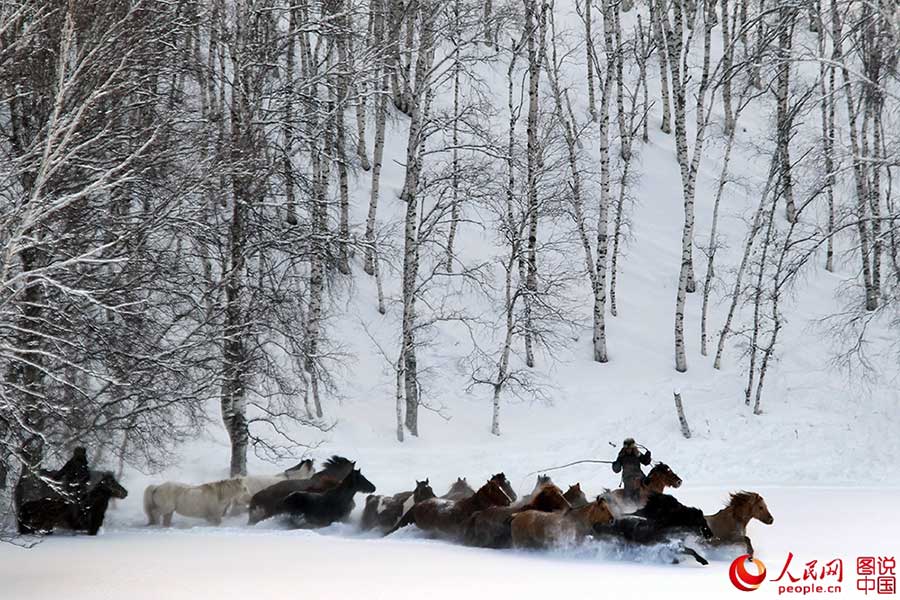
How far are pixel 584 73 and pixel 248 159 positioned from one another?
28604 mm

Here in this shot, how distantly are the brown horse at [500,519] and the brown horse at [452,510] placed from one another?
27 cm

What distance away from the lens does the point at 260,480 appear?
14258mm

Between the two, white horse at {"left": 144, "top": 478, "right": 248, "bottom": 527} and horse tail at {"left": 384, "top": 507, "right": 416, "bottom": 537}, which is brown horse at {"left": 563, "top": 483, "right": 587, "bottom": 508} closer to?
horse tail at {"left": 384, "top": 507, "right": 416, "bottom": 537}

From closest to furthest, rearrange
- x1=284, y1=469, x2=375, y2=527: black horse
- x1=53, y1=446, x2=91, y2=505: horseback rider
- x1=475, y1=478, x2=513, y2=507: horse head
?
x1=475, y1=478, x2=513, y2=507: horse head
x1=53, y1=446, x2=91, y2=505: horseback rider
x1=284, y1=469, x2=375, y2=527: black horse

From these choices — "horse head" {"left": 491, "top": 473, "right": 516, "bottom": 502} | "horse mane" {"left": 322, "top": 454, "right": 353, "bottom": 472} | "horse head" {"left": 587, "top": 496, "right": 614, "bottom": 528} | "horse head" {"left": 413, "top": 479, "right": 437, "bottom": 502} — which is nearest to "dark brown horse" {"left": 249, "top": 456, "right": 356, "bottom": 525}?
"horse mane" {"left": 322, "top": 454, "right": 353, "bottom": 472}

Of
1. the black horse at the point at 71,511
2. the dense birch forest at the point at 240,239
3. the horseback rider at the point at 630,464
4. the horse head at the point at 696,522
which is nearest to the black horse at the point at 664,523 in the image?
the horse head at the point at 696,522

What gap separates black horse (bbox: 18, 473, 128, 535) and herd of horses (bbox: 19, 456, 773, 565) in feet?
0.05

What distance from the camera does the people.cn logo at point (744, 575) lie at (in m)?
8.51

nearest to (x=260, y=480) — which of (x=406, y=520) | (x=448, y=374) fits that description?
(x=406, y=520)

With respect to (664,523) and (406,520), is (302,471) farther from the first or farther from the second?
(664,523)

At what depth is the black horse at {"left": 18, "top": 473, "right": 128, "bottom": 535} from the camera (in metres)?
11.5

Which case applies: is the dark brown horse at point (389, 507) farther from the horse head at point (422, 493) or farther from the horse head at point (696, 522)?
the horse head at point (696, 522)

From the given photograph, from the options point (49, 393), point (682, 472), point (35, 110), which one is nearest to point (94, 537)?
point (49, 393)

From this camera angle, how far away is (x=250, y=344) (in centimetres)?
1653
